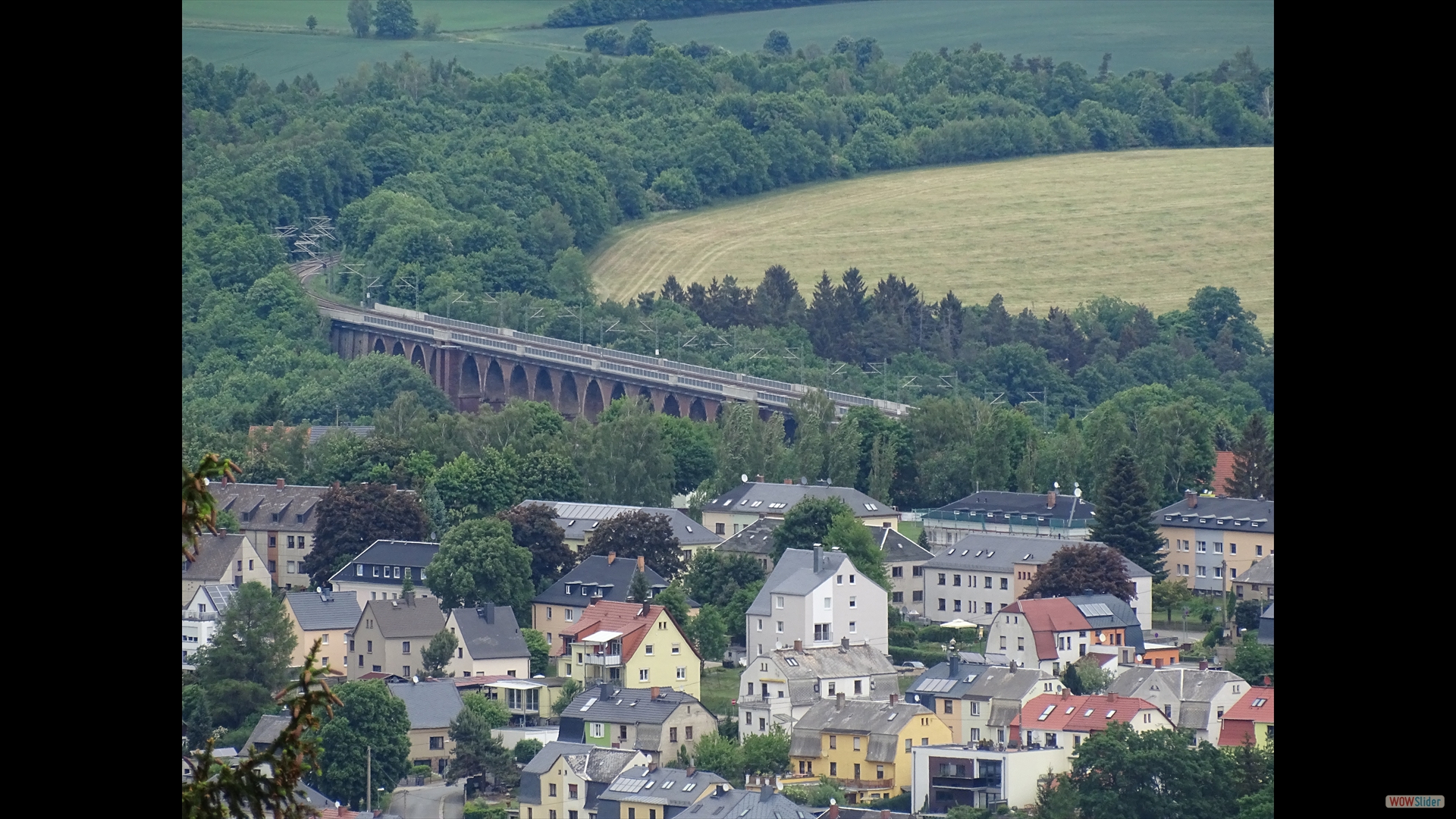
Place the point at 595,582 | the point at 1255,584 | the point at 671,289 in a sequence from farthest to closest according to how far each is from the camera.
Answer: the point at 671,289 → the point at 595,582 → the point at 1255,584

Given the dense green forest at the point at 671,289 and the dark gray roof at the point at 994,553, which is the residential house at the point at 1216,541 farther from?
the dense green forest at the point at 671,289

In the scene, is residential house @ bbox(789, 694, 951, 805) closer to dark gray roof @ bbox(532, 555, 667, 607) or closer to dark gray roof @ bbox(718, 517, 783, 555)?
dark gray roof @ bbox(532, 555, 667, 607)

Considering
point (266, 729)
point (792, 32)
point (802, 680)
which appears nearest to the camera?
point (266, 729)

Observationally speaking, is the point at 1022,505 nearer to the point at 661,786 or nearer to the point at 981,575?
the point at 981,575

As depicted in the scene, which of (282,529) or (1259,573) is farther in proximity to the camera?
(282,529)

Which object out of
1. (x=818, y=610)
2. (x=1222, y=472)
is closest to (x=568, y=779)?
(x=818, y=610)

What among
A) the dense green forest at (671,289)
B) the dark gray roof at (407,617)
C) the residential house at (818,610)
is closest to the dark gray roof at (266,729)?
the dark gray roof at (407,617)
